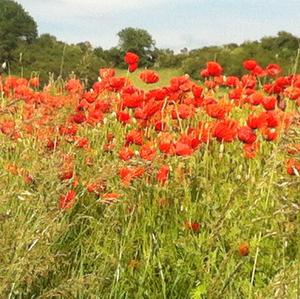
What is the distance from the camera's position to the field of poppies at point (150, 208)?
260cm

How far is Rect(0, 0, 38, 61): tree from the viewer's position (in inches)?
419

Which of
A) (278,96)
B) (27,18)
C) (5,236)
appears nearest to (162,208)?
(5,236)

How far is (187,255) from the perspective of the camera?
332 cm

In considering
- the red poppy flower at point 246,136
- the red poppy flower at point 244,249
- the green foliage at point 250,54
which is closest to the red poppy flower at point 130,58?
the red poppy flower at point 246,136

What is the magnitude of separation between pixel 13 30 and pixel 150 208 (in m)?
9.71

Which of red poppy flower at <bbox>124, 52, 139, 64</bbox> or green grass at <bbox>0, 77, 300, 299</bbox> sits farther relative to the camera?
red poppy flower at <bbox>124, 52, 139, 64</bbox>

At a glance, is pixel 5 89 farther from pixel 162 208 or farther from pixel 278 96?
pixel 162 208

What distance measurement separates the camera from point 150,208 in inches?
145

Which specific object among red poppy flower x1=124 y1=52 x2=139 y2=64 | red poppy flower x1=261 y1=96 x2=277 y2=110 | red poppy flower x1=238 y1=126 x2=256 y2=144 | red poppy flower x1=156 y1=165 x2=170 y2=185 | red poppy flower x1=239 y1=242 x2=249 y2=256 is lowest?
red poppy flower x1=239 y1=242 x2=249 y2=256

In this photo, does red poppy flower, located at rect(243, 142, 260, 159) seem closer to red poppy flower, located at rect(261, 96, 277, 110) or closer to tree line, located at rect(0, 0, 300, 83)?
red poppy flower, located at rect(261, 96, 277, 110)

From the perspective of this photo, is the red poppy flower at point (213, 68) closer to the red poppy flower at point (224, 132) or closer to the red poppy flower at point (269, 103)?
the red poppy flower at point (269, 103)

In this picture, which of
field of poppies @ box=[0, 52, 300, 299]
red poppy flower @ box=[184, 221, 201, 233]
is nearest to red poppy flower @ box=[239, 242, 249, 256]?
field of poppies @ box=[0, 52, 300, 299]

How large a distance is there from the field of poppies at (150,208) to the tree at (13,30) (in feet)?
19.8

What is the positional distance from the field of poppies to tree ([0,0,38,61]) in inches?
237
